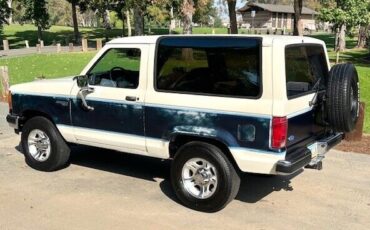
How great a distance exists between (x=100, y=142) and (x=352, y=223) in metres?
3.14

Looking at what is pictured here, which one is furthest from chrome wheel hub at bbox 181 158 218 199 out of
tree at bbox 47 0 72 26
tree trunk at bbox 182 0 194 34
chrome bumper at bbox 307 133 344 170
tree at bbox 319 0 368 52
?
tree at bbox 47 0 72 26

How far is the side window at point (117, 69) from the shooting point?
5926mm

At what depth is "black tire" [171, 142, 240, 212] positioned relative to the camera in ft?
17.0

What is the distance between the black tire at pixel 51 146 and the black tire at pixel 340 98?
3558mm

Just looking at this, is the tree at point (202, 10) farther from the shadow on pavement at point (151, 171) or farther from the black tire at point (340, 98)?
the black tire at point (340, 98)

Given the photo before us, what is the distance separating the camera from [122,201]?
225 inches

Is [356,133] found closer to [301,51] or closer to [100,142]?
[301,51]

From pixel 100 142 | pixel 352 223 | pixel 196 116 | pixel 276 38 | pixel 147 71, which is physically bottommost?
pixel 352 223

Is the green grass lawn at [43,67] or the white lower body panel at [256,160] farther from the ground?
the white lower body panel at [256,160]

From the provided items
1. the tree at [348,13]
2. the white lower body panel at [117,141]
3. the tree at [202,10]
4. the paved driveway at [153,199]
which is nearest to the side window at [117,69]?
the white lower body panel at [117,141]

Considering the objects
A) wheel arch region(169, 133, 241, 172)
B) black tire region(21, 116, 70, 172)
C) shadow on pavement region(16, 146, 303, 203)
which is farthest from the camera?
black tire region(21, 116, 70, 172)

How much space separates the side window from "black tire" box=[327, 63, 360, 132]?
2.23 meters

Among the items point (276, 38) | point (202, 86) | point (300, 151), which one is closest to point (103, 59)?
point (202, 86)

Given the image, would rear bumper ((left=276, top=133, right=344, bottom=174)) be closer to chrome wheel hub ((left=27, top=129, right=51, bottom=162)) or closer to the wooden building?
chrome wheel hub ((left=27, top=129, right=51, bottom=162))
